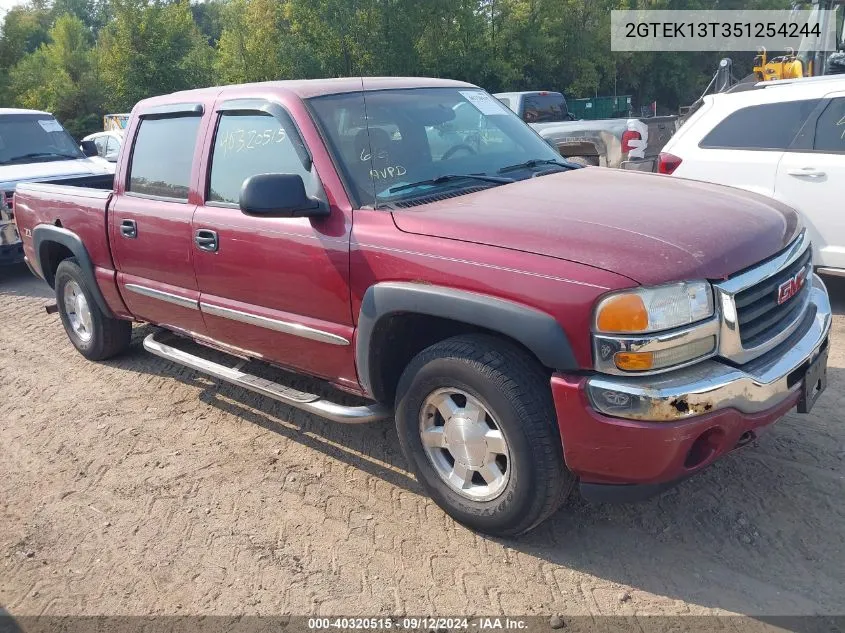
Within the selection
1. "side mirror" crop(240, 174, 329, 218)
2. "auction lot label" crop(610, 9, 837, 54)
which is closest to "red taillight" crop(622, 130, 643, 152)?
"side mirror" crop(240, 174, 329, 218)

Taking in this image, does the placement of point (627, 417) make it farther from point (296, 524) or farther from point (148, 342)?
point (148, 342)

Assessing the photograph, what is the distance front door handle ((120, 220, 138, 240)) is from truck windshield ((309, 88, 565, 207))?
1.61 meters

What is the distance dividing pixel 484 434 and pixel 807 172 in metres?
4.06

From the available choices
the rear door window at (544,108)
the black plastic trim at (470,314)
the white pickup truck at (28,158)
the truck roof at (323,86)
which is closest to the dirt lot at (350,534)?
the black plastic trim at (470,314)

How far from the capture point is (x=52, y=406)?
5066mm

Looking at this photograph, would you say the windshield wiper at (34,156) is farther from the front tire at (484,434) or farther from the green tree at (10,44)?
the green tree at (10,44)

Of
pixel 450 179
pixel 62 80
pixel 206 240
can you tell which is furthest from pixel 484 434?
pixel 62 80

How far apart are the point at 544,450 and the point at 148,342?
3149mm

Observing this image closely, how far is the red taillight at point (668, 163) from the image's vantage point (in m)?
6.35

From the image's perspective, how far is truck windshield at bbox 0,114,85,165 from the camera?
9.87m

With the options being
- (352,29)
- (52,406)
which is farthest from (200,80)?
(52,406)

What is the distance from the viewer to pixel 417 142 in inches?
150

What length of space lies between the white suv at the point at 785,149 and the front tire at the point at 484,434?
3870 mm

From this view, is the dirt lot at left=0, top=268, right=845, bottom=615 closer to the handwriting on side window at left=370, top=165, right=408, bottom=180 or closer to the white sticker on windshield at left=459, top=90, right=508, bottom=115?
the handwriting on side window at left=370, top=165, right=408, bottom=180
